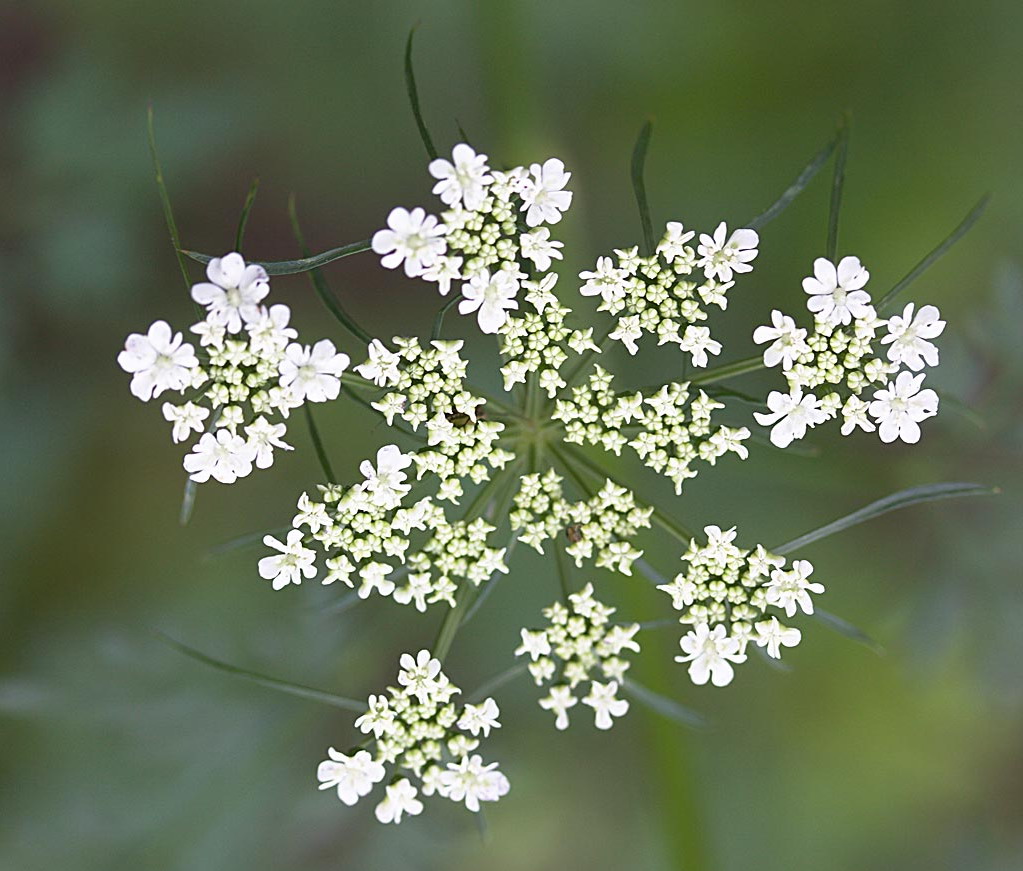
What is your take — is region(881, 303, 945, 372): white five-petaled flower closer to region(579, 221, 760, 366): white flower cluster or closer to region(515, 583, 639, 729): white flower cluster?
region(579, 221, 760, 366): white flower cluster

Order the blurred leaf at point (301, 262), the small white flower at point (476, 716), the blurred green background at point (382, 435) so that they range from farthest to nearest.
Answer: the blurred green background at point (382, 435) → the small white flower at point (476, 716) → the blurred leaf at point (301, 262)

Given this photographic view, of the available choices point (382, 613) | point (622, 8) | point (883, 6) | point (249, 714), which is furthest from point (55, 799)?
point (883, 6)

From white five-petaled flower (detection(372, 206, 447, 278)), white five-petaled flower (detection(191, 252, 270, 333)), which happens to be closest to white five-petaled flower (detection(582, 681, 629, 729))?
white five-petaled flower (detection(372, 206, 447, 278))

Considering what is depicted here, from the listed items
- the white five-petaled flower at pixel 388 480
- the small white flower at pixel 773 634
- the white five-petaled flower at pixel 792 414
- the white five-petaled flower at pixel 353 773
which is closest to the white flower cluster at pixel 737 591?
the small white flower at pixel 773 634

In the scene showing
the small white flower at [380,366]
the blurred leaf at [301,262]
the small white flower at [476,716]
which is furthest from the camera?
the small white flower at [476,716]

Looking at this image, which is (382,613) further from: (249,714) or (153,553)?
(153,553)

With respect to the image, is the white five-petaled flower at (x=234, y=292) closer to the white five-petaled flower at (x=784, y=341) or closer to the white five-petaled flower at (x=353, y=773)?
the white five-petaled flower at (x=353, y=773)

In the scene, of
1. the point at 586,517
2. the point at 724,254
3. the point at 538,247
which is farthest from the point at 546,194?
the point at 586,517

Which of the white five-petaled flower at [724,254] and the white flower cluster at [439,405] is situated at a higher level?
the white five-petaled flower at [724,254]
